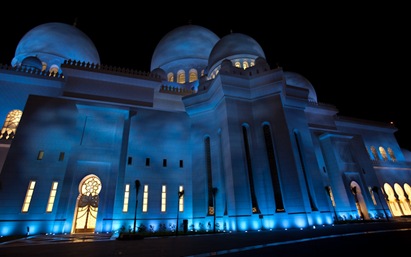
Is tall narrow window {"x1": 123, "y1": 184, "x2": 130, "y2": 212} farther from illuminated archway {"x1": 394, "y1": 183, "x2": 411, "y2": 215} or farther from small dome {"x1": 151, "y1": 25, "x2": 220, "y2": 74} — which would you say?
illuminated archway {"x1": 394, "y1": 183, "x2": 411, "y2": 215}

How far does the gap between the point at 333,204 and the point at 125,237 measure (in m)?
20.0

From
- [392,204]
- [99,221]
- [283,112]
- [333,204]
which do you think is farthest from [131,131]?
[392,204]

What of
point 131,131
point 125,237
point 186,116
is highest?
point 186,116

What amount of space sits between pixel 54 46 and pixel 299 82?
30.2 metres

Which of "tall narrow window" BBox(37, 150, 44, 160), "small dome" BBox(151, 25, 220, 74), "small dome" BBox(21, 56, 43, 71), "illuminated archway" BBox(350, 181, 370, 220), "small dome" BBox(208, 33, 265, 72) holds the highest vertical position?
"small dome" BBox(151, 25, 220, 74)

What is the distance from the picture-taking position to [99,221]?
52.7ft

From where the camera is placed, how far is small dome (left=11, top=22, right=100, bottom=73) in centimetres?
2611

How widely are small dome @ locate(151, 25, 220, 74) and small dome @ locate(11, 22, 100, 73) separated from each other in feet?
30.4

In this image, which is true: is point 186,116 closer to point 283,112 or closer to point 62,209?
point 283,112

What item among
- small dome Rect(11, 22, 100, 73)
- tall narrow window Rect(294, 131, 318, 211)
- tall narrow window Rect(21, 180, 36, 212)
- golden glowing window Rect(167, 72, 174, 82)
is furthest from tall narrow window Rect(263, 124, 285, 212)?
small dome Rect(11, 22, 100, 73)

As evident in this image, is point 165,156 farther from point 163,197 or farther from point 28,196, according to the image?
point 28,196

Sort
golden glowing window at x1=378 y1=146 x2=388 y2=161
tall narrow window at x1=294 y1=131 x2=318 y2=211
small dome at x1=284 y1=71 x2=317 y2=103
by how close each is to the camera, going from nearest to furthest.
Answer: tall narrow window at x1=294 y1=131 x2=318 y2=211 → small dome at x1=284 y1=71 x2=317 y2=103 → golden glowing window at x1=378 y1=146 x2=388 y2=161

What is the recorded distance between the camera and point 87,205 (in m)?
16.8

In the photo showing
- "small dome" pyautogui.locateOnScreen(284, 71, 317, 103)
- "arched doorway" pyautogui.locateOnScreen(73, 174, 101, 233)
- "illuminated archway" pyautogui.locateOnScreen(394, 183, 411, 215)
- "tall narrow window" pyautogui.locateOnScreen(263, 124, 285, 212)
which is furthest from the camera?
"small dome" pyautogui.locateOnScreen(284, 71, 317, 103)
